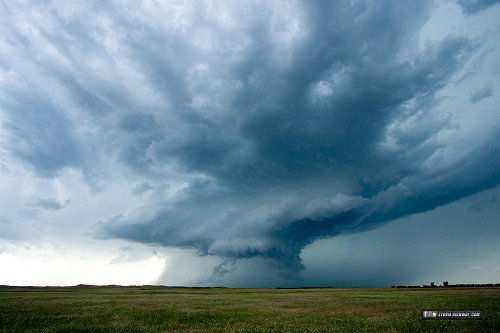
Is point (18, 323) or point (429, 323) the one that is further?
point (18, 323)

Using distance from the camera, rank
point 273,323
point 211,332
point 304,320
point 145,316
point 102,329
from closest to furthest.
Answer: point 211,332 → point 102,329 → point 273,323 → point 304,320 → point 145,316

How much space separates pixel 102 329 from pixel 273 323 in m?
12.0

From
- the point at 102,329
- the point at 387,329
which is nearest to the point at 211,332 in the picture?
the point at 102,329

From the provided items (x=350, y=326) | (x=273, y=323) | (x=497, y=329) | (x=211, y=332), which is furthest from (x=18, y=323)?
(x=497, y=329)

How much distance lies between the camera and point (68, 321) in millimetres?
26188

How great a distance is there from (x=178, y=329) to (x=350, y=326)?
11877 millimetres

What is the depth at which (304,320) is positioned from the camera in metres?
25.8

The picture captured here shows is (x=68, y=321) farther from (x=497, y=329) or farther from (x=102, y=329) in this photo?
(x=497, y=329)

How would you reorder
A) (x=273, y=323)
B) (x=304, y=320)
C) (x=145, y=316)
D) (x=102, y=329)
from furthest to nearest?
1. (x=145, y=316)
2. (x=304, y=320)
3. (x=273, y=323)
4. (x=102, y=329)

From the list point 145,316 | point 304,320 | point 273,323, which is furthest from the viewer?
point 145,316

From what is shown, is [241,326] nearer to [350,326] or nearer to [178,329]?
[178,329]

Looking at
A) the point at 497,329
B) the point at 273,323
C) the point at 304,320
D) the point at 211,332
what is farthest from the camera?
the point at 304,320

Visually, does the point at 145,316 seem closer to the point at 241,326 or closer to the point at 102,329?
the point at 102,329

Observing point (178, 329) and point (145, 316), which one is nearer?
point (178, 329)
